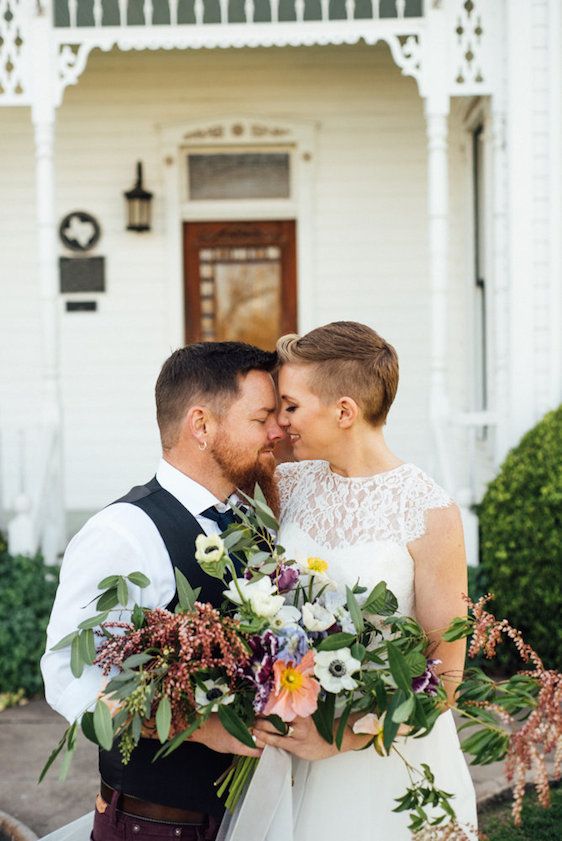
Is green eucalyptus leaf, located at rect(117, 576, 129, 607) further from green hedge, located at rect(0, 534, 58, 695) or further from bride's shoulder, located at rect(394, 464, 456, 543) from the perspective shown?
green hedge, located at rect(0, 534, 58, 695)

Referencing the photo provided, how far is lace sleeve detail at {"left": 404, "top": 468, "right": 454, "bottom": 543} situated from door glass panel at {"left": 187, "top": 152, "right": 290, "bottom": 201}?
22.0 feet

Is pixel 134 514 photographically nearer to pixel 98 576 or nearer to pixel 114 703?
pixel 98 576

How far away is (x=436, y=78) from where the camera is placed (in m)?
6.76

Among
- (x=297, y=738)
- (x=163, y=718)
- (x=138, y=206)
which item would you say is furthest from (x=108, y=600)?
(x=138, y=206)

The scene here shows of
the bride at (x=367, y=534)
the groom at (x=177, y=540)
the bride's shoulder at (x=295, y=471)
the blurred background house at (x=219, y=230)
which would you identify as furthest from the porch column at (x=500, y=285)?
the groom at (x=177, y=540)

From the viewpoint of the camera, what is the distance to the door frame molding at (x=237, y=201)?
8719mm

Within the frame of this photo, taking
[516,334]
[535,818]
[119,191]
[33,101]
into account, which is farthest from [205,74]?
[535,818]

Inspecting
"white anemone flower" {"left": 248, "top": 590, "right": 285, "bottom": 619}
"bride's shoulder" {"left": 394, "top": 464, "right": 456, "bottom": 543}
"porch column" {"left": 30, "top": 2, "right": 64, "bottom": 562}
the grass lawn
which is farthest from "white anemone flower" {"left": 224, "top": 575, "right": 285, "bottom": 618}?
"porch column" {"left": 30, "top": 2, "right": 64, "bottom": 562}

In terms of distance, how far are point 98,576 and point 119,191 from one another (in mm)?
7013

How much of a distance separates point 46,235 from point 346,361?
4.86 metres

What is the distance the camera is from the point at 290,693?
2.05m

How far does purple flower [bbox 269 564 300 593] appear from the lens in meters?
2.22

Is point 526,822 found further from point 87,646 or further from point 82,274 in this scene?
point 82,274

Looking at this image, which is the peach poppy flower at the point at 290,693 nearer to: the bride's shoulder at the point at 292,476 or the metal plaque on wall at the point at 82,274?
the bride's shoulder at the point at 292,476
